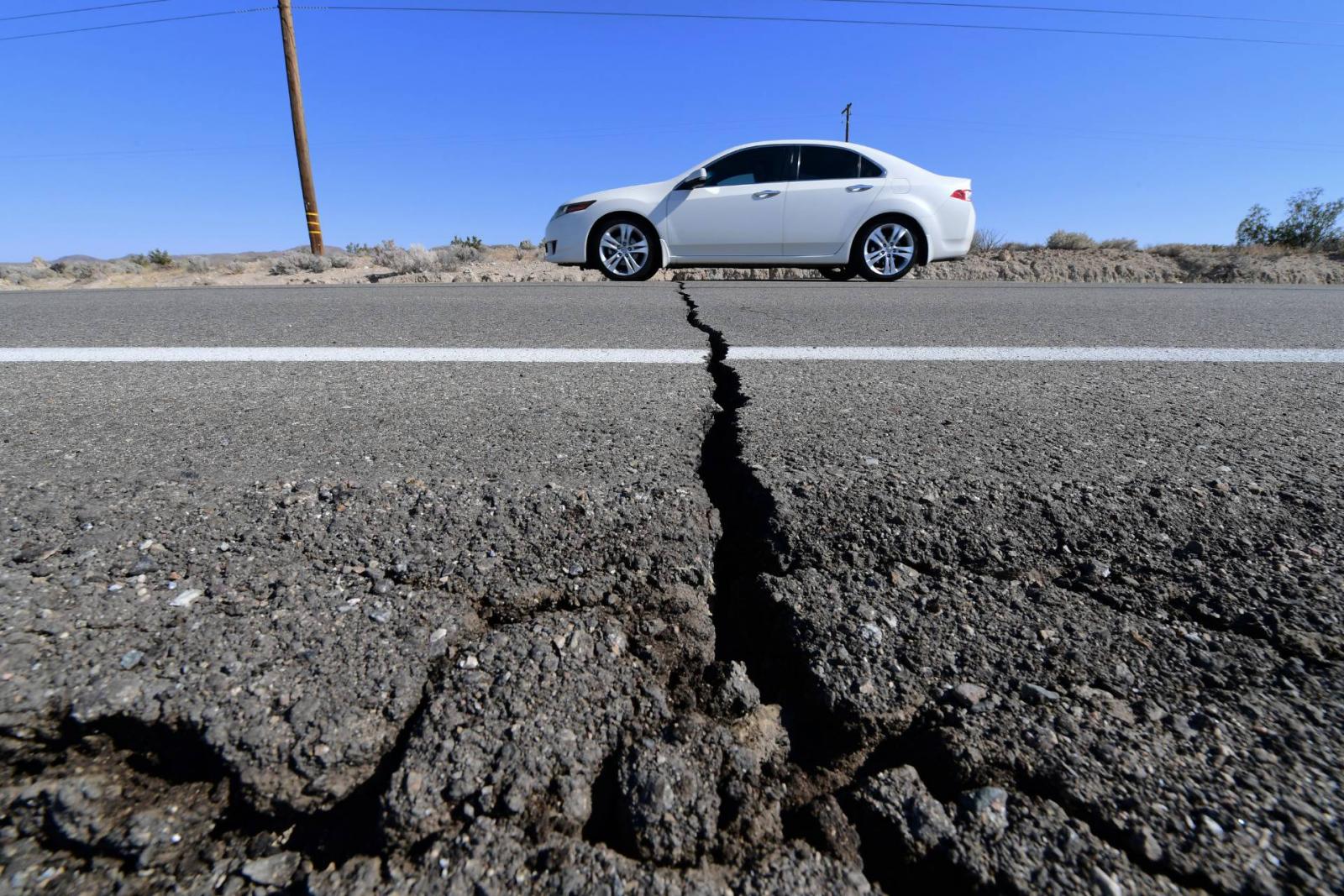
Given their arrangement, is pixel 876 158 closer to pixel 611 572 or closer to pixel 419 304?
pixel 419 304

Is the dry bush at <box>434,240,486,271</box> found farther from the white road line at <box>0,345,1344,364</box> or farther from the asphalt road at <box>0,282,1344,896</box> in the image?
the asphalt road at <box>0,282,1344,896</box>

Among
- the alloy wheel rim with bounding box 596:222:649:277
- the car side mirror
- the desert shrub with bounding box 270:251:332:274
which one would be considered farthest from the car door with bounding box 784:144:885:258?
the desert shrub with bounding box 270:251:332:274

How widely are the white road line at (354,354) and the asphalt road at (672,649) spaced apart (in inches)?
32.4

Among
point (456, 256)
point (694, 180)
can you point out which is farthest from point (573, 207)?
point (456, 256)

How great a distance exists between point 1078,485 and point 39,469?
2.40 metres

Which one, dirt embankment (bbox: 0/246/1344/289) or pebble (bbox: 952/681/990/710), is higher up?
dirt embankment (bbox: 0/246/1344/289)

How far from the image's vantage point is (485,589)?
129 cm

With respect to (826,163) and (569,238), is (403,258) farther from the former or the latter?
(826,163)

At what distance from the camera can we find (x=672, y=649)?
3.84 ft

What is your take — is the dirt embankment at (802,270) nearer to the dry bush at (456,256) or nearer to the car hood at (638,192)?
the dry bush at (456,256)

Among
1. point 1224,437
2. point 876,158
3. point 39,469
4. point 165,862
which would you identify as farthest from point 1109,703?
point 876,158

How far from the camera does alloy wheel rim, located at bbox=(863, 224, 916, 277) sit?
309 inches

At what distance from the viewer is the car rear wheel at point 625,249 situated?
25.7ft

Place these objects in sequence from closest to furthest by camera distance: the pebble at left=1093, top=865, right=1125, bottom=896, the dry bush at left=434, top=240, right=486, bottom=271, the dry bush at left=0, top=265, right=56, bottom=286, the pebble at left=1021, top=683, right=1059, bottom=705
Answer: the pebble at left=1093, top=865, right=1125, bottom=896, the pebble at left=1021, top=683, right=1059, bottom=705, the dry bush at left=434, top=240, right=486, bottom=271, the dry bush at left=0, top=265, right=56, bottom=286
